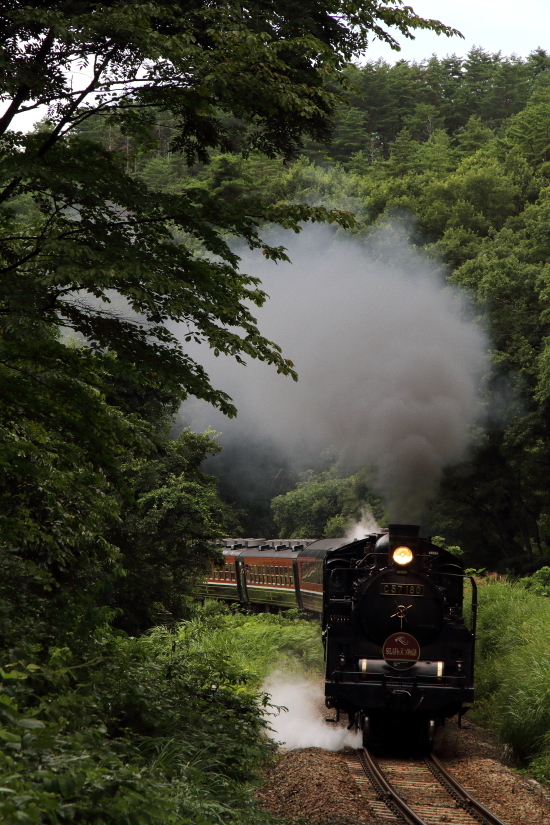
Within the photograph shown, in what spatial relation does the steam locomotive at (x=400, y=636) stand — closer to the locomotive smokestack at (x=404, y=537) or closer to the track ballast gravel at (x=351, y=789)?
the locomotive smokestack at (x=404, y=537)

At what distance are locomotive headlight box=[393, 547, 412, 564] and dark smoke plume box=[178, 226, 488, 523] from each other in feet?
13.8

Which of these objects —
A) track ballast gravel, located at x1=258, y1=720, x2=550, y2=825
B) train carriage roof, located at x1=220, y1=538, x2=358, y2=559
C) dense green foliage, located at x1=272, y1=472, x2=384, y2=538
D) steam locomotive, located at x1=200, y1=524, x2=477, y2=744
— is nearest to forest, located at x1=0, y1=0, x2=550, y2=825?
track ballast gravel, located at x1=258, y1=720, x2=550, y2=825

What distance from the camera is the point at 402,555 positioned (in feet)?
33.1

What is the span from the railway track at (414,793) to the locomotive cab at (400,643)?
617 millimetres

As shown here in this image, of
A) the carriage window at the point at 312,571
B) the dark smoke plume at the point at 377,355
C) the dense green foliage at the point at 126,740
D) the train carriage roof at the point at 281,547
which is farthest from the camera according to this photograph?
the train carriage roof at the point at 281,547

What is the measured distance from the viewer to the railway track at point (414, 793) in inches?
310

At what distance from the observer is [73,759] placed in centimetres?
364

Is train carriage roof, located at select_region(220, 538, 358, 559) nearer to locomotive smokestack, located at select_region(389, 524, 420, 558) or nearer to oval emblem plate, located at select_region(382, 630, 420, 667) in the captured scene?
oval emblem plate, located at select_region(382, 630, 420, 667)

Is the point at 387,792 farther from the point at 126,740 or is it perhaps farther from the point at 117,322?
the point at 117,322

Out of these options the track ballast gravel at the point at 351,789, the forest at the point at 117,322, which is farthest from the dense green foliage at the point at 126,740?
the track ballast gravel at the point at 351,789

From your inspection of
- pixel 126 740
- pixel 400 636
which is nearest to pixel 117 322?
pixel 126 740

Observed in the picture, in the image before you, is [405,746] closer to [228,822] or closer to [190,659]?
[190,659]

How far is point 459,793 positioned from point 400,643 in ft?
6.26

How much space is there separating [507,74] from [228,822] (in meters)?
73.6
